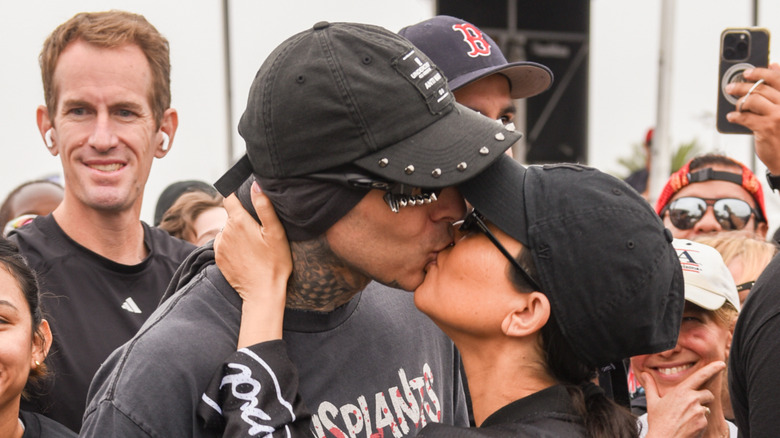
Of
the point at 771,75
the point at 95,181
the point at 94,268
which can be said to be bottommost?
the point at 94,268

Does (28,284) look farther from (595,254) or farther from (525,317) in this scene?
(595,254)

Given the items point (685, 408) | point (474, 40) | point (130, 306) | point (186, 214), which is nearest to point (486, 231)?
point (685, 408)

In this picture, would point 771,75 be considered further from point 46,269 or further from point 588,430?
point 46,269

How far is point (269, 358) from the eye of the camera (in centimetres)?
178

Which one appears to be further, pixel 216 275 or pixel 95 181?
pixel 95 181

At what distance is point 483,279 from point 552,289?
159 mm

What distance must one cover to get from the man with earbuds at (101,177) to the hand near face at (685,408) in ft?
5.81

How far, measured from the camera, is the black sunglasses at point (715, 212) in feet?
14.6

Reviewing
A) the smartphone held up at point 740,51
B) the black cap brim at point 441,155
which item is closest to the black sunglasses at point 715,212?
the smartphone held up at point 740,51

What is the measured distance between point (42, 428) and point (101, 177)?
0.99 m

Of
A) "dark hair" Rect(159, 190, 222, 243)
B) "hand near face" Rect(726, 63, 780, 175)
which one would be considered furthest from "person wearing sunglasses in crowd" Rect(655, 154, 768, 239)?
"dark hair" Rect(159, 190, 222, 243)

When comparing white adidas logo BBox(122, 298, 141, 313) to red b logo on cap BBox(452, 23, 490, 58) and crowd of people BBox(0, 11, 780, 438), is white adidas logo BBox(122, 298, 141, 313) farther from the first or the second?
red b logo on cap BBox(452, 23, 490, 58)

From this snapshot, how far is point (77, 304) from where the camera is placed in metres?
2.93

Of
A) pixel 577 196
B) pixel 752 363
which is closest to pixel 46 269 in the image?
pixel 577 196
